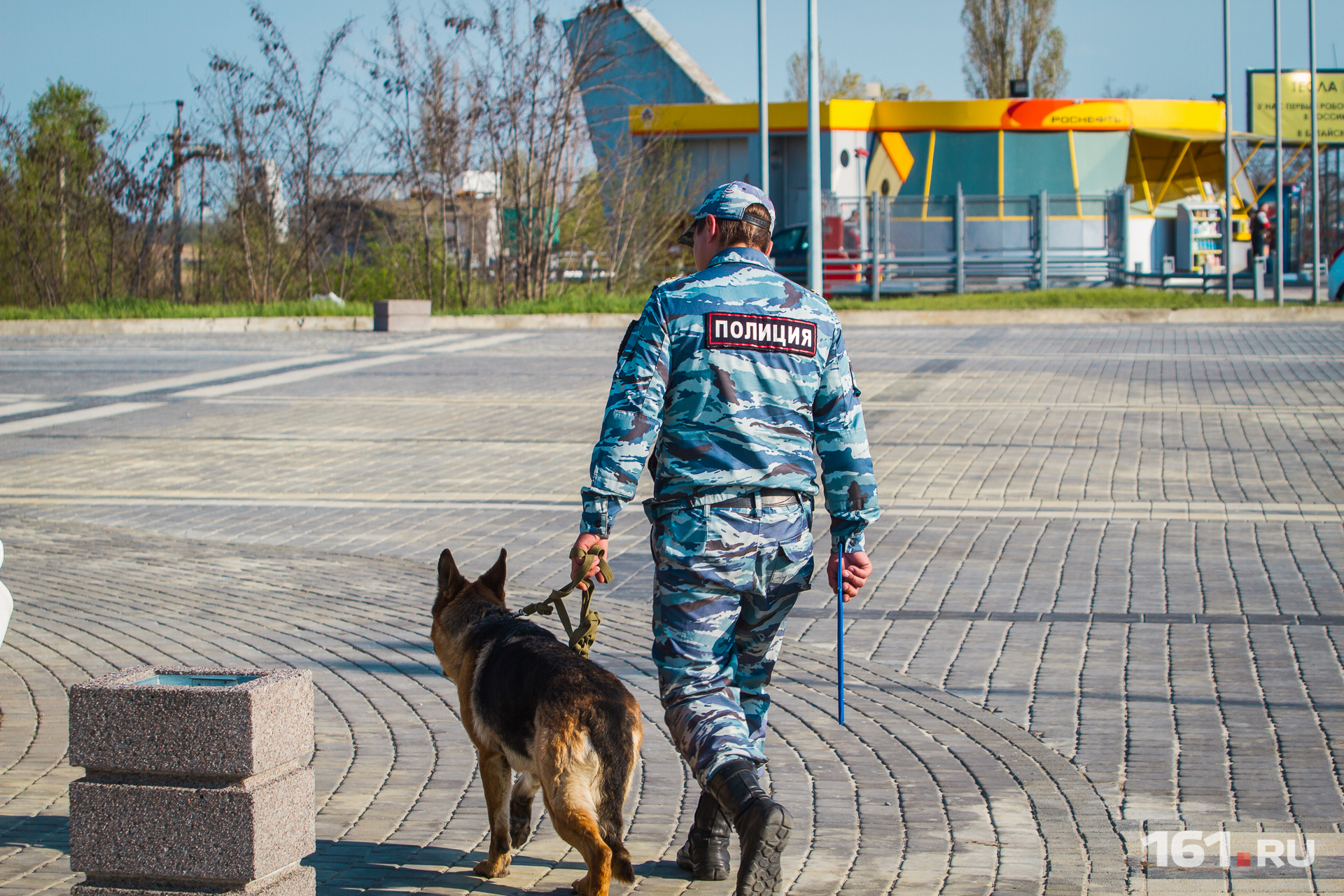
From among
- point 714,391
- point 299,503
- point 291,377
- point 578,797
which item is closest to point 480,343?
point 291,377

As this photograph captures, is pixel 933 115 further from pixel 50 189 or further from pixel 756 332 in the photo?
pixel 756 332

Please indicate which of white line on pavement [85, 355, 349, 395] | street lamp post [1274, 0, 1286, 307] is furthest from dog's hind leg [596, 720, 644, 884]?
street lamp post [1274, 0, 1286, 307]

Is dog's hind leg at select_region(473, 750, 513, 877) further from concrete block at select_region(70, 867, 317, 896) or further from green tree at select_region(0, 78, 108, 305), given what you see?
green tree at select_region(0, 78, 108, 305)

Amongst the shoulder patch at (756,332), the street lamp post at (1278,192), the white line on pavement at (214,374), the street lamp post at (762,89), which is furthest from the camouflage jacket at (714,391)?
the street lamp post at (1278,192)

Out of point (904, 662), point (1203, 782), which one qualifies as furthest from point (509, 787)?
point (904, 662)

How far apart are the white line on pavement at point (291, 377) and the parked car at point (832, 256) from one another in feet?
46.4

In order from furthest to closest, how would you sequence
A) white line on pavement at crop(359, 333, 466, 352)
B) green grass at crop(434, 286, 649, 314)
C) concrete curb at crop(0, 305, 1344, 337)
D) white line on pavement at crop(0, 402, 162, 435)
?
green grass at crop(434, 286, 649, 314) → concrete curb at crop(0, 305, 1344, 337) → white line on pavement at crop(359, 333, 466, 352) → white line on pavement at crop(0, 402, 162, 435)

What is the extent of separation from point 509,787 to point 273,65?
92.5 ft

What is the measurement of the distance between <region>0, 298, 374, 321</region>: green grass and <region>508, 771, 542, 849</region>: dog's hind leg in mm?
24753

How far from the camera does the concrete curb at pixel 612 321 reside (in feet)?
86.5

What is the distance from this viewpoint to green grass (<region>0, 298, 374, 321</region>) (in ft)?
90.0

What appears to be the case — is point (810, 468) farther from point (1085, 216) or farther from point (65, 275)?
point (1085, 216)

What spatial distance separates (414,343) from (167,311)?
714cm

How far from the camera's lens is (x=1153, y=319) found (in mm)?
26828
